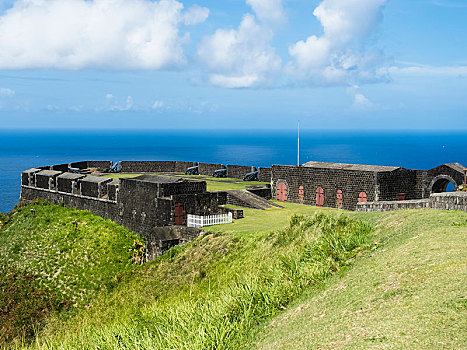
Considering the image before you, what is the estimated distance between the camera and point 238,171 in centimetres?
4766

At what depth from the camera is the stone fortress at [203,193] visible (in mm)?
27672

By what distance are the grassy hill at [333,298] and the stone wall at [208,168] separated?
1187 inches

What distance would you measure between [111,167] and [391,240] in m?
43.2

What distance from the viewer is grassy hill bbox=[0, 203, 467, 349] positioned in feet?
25.8

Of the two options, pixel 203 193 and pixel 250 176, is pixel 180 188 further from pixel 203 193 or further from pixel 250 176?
pixel 250 176

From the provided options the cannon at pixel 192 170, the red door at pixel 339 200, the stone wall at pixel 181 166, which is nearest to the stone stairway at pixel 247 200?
the red door at pixel 339 200

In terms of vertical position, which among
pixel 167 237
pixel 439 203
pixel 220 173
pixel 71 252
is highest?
pixel 439 203

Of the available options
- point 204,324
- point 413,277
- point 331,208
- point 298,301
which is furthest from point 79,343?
point 331,208

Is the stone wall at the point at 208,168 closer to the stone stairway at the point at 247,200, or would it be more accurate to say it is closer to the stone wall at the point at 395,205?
the stone stairway at the point at 247,200

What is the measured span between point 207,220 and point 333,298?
55.2ft

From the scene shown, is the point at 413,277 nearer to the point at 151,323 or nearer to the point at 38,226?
the point at 151,323

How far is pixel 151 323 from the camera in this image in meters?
12.1

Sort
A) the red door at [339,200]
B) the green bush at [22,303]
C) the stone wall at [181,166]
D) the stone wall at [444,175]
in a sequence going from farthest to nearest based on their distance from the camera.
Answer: the stone wall at [181,166] < the red door at [339,200] < the stone wall at [444,175] < the green bush at [22,303]

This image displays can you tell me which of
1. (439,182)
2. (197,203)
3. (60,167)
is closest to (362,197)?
(439,182)
